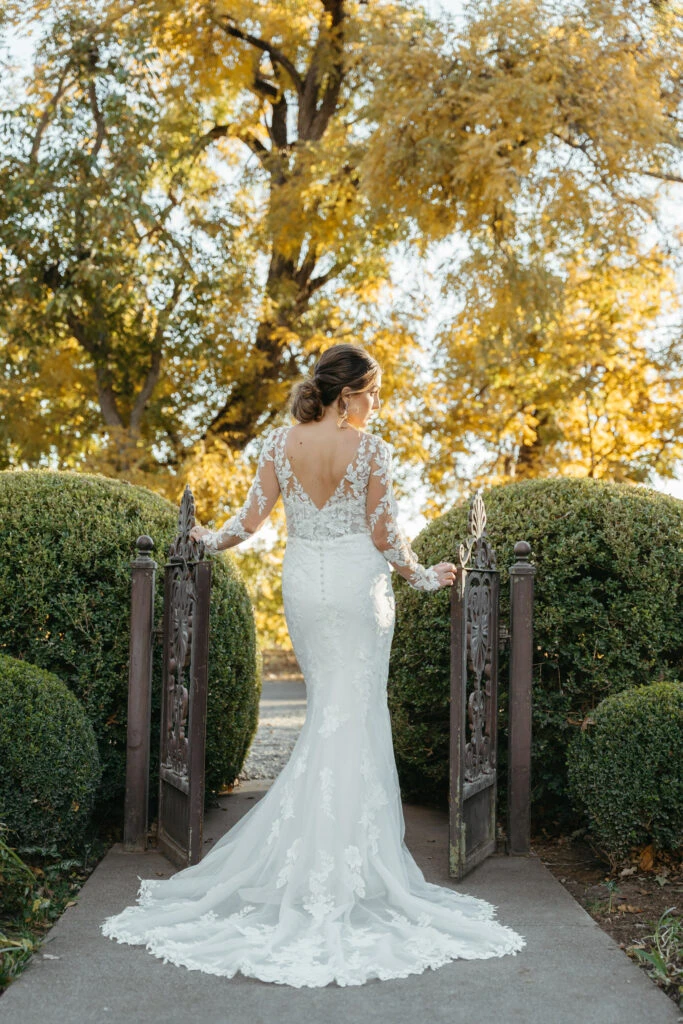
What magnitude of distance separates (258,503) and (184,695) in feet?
3.22

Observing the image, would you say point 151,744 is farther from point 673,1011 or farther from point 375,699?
point 673,1011

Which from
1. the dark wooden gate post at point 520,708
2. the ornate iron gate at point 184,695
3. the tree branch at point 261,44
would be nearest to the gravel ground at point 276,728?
the ornate iron gate at point 184,695

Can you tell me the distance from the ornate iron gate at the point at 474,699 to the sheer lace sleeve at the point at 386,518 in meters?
0.28

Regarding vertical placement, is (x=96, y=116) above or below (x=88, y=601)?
above

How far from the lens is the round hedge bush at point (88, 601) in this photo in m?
5.34

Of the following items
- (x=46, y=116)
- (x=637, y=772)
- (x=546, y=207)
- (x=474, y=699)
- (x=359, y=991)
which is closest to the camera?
(x=359, y=991)

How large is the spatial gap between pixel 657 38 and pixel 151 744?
1087 centimetres

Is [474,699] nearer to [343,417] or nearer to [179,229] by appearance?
[343,417]

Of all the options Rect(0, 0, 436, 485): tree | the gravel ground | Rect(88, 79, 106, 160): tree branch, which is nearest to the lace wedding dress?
the gravel ground

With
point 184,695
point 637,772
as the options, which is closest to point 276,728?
point 184,695

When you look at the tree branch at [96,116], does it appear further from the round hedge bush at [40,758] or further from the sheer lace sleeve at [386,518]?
the sheer lace sleeve at [386,518]

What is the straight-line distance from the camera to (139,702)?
5.18 metres

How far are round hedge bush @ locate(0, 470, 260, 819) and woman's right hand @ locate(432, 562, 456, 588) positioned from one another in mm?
1406

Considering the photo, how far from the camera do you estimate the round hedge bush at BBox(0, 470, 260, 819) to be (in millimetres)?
5344
